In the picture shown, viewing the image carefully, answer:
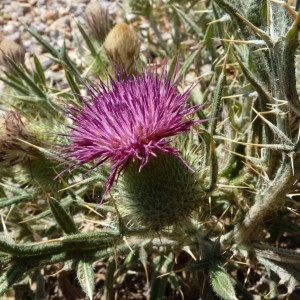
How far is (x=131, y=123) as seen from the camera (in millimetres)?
2342

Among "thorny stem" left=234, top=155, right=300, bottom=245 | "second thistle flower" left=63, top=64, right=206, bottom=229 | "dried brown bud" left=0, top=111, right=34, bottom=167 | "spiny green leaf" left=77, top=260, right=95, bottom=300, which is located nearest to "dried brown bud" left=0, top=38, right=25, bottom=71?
"dried brown bud" left=0, top=111, right=34, bottom=167

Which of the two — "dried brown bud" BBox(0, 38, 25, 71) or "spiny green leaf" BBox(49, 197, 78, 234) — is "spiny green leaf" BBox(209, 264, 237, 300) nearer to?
"spiny green leaf" BBox(49, 197, 78, 234)

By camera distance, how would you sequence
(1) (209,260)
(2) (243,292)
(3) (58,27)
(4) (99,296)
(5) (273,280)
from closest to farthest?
(1) (209,260), (2) (243,292), (5) (273,280), (4) (99,296), (3) (58,27)

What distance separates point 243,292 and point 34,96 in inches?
74.2

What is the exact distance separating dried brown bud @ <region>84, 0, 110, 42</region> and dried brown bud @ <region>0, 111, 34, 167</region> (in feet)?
4.17

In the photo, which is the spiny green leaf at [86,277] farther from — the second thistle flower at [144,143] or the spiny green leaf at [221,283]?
the spiny green leaf at [221,283]

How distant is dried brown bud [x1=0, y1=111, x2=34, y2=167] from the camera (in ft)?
9.06

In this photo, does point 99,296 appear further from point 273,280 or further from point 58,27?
point 58,27

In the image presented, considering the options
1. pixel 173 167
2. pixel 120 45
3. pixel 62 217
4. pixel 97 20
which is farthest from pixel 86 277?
pixel 97 20

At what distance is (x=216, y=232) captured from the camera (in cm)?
307

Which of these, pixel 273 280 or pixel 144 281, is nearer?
pixel 273 280

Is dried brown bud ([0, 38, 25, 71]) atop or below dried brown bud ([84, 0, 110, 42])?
below

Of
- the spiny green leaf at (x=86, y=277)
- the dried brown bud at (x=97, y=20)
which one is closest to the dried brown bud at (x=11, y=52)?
the dried brown bud at (x=97, y=20)

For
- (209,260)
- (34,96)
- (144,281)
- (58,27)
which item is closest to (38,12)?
(58,27)
